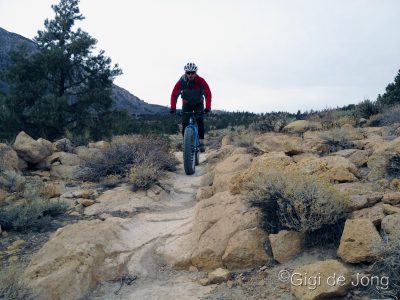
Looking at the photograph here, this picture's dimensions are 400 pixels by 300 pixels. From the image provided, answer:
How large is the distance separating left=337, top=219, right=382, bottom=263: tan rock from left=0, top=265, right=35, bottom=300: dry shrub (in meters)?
2.60

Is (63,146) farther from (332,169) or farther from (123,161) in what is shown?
(332,169)

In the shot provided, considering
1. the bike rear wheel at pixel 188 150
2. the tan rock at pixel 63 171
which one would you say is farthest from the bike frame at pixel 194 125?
the tan rock at pixel 63 171

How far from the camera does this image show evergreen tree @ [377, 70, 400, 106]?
1516 cm

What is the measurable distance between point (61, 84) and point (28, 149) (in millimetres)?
11443

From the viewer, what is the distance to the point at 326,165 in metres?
4.85

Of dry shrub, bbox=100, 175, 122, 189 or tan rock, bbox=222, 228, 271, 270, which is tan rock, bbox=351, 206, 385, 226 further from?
dry shrub, bbox=100, 175, 122, 189

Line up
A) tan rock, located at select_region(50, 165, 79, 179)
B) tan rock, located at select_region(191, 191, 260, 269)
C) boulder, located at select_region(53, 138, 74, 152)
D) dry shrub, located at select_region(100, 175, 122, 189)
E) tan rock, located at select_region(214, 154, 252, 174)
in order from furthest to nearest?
boulder, located at select_region(53, 138, 74, 152)
tan rock, located at select_region(50, 165, 79, 179)
dry shrub, located at select_region(100, 175, 122, 189)
tan rock, located at select_region(214, 154, 252, 174)
tan rock, located at select_region(191, 191, 260, 269)

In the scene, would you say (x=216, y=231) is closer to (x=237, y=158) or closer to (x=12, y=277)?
(x=12, y=277)

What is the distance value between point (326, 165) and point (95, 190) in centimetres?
388

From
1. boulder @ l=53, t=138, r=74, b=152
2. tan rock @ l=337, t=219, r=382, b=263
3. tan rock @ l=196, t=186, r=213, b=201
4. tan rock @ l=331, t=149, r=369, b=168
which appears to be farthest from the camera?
boulder @ l=53, t=138, r=74, b=152

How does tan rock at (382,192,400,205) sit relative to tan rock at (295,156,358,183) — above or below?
below

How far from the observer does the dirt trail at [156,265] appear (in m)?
3.68

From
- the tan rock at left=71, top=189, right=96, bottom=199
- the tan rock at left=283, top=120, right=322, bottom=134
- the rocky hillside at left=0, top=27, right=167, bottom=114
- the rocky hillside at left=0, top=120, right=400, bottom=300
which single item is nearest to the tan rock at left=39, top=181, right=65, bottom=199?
the tan rock at left=71, top=189, right=96, bottom=199

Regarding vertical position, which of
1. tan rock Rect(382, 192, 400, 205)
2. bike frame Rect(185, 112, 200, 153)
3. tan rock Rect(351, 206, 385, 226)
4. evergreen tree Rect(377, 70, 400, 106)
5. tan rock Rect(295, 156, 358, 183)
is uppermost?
evergreen tree Rect(377, 70, 400, 106)
